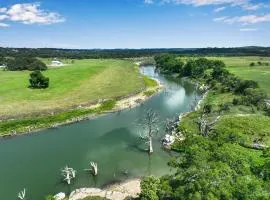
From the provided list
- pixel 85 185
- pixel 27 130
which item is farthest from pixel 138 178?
pixel 27 130

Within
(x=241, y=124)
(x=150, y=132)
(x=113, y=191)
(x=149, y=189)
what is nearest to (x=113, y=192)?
(x=113, y=191)

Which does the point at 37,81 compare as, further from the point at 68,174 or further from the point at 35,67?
the point at 68,174

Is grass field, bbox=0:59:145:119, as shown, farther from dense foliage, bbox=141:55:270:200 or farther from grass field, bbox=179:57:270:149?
Result: dense foliage, bbox=141:55:270:200

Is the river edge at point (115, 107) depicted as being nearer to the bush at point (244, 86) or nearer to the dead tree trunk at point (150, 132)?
the dead tree trunk at point (150, 132)

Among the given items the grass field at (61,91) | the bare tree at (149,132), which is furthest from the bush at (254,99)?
the grass field at (61,91)

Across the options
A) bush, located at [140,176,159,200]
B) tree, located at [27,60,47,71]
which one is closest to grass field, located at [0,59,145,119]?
tree, located at [27,60,47,71]

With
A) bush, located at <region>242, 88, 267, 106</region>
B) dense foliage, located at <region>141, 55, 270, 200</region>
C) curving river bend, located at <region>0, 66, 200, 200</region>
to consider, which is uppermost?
dense foliage, located at <region>141, 55, 270, 200</region>
